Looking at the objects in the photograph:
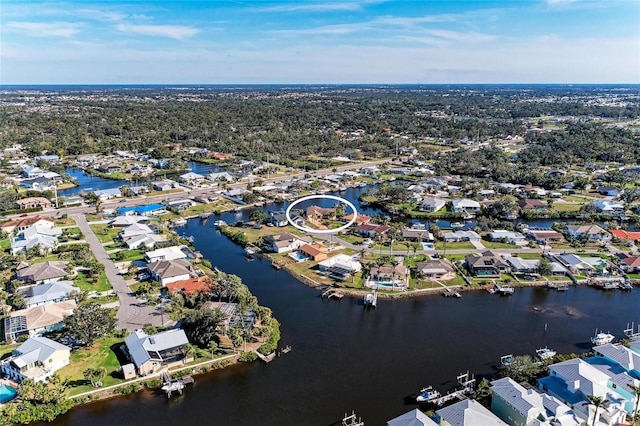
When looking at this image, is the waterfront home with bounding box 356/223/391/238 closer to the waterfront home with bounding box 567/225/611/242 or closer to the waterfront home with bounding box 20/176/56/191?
the waterfront home with bounding box 567/225/611/242

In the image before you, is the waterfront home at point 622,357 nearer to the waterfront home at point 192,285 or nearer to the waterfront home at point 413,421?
the waterfront home at point 413,421

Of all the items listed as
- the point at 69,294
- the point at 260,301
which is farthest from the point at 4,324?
the point at 260,301

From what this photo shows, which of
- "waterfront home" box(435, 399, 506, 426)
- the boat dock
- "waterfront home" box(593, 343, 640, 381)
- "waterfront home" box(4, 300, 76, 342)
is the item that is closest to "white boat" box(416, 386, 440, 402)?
"waterfront home" box(435, 399, 506, 426)

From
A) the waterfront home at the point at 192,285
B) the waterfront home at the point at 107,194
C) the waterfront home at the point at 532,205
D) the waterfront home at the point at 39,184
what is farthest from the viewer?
the waterfront home at the point at 39,184

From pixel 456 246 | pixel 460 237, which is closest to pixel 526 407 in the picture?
pixel 456 246

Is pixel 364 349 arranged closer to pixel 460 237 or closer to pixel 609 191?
pixel 460 237

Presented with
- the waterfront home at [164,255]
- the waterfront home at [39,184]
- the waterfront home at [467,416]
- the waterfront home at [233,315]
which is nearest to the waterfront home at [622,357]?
the waterfront home at [467,416]
